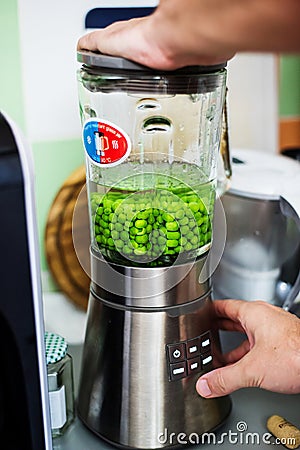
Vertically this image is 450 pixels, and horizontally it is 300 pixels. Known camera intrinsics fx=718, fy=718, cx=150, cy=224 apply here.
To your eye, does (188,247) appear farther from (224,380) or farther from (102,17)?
(102,17)

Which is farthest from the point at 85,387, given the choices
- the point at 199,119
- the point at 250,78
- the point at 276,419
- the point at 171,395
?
the point at 250,78

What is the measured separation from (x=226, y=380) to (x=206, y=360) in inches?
1.4

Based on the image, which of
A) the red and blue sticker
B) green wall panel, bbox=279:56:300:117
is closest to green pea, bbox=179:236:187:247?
the red and blue sticker

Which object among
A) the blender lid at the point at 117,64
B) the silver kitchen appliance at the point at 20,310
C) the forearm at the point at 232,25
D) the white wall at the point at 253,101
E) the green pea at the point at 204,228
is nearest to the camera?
the forearm at the point at 232,25

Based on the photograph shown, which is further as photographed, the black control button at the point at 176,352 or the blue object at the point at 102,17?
the blue object at the point at 102,17

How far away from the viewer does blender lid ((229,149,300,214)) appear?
94 centimetres

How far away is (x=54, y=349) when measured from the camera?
0.83m

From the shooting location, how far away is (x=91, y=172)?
2.64 feet

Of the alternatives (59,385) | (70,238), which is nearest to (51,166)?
(70,238)

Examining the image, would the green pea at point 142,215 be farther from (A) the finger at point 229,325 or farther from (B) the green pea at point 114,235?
(A) the finger at point 229,325

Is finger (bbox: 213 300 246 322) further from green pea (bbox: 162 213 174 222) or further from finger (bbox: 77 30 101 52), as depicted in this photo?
finger (bbox: 77 30 101 52)

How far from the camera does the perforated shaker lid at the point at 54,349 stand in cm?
82

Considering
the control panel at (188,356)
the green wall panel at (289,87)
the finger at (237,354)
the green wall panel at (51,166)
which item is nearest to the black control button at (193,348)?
the control panel at (188,356)

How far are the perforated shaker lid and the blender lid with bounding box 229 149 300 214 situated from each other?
308 millimetres
